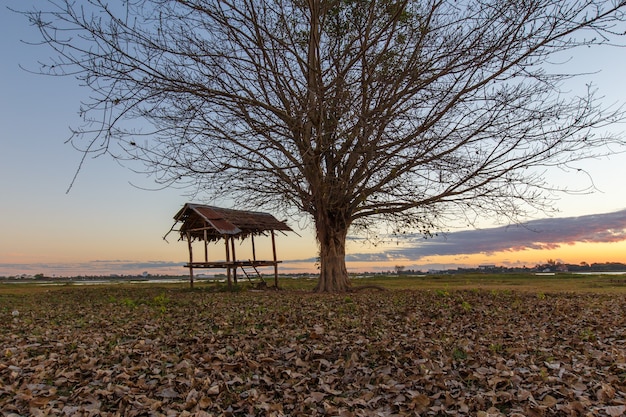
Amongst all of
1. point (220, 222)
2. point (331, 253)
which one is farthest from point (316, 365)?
point (220, 222)

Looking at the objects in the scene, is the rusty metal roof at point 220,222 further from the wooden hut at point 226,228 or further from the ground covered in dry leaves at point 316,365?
the ground covered in dry leaves at point 316,365

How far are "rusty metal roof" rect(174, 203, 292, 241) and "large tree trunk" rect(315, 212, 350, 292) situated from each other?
19.7ft

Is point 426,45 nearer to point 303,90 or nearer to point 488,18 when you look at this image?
point 488,18

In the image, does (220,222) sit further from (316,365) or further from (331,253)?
(316,365)

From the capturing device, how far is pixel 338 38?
50.8 ft

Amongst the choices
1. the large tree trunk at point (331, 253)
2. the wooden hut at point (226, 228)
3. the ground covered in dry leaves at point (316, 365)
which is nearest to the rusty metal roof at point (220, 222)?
the wooden hut at point (226, 228)

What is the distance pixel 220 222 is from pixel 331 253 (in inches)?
282

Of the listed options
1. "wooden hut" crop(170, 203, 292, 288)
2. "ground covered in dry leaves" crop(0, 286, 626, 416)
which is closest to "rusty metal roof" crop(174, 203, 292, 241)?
"wooden hut" crop(170, 203, 292, 288)

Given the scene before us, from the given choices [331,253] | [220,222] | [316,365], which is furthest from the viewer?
[220,222]

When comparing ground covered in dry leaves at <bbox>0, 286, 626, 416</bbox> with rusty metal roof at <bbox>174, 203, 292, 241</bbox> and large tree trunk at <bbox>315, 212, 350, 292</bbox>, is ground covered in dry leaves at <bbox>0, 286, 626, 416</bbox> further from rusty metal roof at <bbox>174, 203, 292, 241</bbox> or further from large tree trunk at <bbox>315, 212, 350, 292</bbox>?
rusty metal roof at <bbox>174, 203, 292, 241</bbox>

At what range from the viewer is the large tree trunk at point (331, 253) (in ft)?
56.7

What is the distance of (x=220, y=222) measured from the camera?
22516mm

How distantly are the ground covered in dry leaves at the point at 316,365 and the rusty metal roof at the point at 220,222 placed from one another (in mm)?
12500

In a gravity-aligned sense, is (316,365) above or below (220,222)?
below
